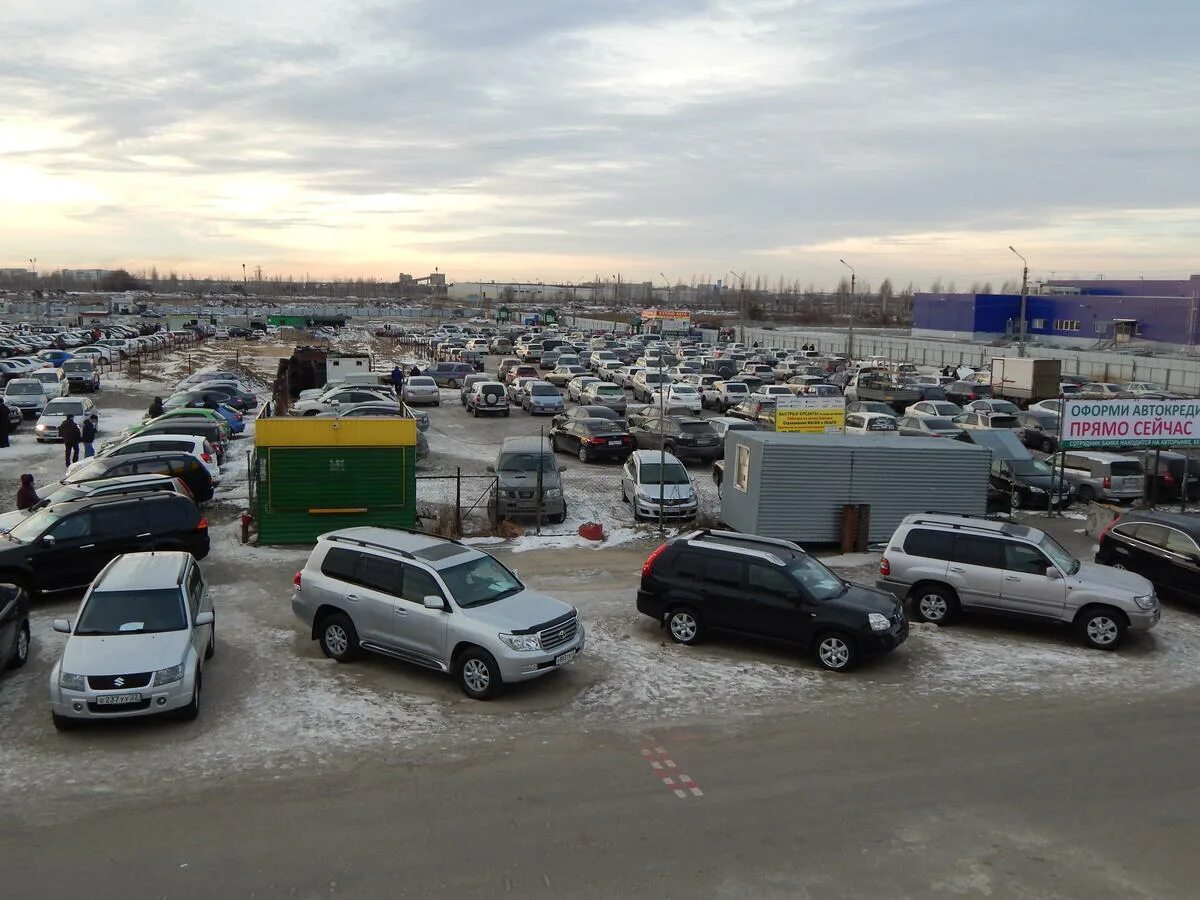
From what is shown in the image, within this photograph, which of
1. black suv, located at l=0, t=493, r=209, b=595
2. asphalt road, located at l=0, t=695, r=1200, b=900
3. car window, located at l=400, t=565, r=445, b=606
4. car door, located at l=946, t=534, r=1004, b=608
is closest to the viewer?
asphalt road, located at l=0, t=695, r=1200, b=900

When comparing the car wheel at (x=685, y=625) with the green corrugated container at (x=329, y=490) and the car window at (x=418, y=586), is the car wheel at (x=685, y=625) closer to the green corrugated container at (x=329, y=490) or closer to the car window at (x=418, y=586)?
the car window at (x=418, y=586)

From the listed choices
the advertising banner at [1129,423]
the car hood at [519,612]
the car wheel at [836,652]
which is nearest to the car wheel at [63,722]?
the car hood at [519,612]

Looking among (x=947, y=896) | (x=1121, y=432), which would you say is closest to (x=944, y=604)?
(x=947, y=896)

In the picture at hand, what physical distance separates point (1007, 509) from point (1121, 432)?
291 centimetres

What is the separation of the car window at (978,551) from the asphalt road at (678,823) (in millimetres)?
3876

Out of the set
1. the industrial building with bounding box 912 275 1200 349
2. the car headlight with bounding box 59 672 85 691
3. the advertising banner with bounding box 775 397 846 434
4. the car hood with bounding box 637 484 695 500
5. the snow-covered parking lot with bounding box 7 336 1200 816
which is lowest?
the snow-covered parking lot with bounding box 7 336 1200 816

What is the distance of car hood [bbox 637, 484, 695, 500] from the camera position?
21.3 meters

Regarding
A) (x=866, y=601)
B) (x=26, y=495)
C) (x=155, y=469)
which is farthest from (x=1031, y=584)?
(x=26, y=495)

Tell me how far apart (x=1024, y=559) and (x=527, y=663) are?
754 centimetres

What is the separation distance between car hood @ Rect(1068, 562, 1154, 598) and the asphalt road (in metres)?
3.25

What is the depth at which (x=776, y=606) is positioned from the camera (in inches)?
508

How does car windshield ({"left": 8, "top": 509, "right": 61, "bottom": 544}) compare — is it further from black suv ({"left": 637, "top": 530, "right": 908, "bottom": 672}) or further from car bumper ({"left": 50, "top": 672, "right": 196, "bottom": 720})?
black suv ({"left": 637, "top": 530, "right": 908, "bottom": 672})

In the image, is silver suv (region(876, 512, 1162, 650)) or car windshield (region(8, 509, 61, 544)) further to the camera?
car windshield (region(8, 509, 61, 544))

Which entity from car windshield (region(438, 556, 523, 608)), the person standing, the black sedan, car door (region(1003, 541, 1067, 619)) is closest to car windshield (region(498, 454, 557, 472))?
the black sedan
